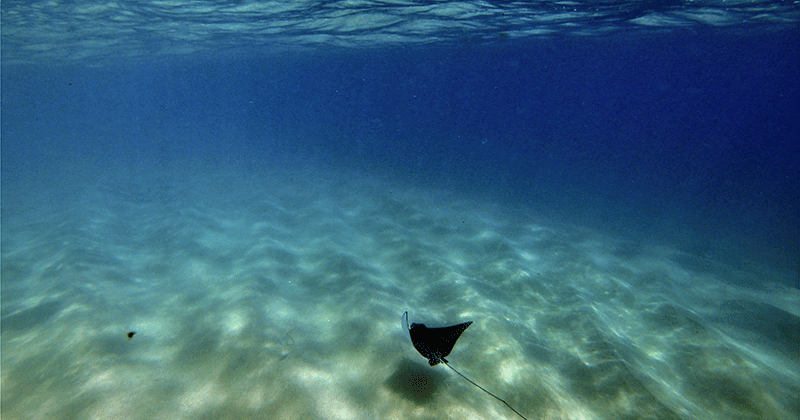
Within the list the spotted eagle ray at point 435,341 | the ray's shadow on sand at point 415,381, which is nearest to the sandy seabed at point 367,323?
the ray's shadow on sand at point 415,381

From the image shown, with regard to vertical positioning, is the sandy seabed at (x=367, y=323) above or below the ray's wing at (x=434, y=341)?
below

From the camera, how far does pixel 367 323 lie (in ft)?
18.3

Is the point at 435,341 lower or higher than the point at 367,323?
higher

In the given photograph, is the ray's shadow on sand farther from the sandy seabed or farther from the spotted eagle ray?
the spotted eagle ray

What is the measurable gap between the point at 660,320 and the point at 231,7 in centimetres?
2104

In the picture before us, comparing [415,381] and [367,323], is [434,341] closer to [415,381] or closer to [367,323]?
[415,381]

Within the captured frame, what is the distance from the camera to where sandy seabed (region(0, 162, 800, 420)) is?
4145 mm

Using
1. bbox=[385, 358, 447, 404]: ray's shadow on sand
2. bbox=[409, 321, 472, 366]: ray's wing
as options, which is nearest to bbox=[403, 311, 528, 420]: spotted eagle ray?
bbox=[409, 321, 472, 366]: ray's wing

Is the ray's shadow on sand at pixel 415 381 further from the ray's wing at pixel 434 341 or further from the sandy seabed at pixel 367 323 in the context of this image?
the ray's wing at pixel 434 341

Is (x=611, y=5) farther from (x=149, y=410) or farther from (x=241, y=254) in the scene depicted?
(x=149, y=410)

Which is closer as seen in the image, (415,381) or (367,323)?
(415,381)

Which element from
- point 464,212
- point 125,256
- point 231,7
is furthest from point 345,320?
point 231,7

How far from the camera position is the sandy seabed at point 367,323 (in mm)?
4145

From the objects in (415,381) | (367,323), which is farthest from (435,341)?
(367,323)
